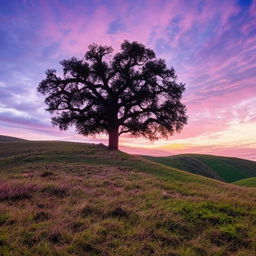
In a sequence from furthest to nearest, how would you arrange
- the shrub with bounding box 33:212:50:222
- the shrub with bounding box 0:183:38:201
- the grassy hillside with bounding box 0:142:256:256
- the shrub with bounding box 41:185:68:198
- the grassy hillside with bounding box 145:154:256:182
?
the grassy hillside with bounding box 145:154:256:182 < the shrub with bounding box 41:185:68:198 < the shrub with bounding box 0:183:38:201 < the shrub with bounding box 33:212:50:222 < the grassy hillside with bounding box 0:142:256:256

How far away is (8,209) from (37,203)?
125cm

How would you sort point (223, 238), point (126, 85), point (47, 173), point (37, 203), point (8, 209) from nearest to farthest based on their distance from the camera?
point (223, 238) → point (8, 209) → point (37, 203) → point (47, 173) → point (126, 85)

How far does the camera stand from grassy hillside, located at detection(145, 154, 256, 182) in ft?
200

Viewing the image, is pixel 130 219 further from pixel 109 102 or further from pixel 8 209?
pixel 109 102

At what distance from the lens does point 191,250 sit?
621cm

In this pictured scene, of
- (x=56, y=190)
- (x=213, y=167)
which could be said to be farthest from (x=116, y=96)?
(x=213, y=167)

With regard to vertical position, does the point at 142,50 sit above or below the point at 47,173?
above

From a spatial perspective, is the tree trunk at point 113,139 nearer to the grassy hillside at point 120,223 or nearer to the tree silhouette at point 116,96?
the tree silhouette at point 116,96

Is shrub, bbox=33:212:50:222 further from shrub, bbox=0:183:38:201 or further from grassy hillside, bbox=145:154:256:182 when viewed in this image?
grassy hillside, bbox=145:154:256:182

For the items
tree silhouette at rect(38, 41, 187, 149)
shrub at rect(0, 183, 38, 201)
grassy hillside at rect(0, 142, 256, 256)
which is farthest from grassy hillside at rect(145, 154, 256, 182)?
shrub at rect(0, 183, 38, 201)

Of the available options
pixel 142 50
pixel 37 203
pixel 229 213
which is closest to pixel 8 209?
pixel 37 203

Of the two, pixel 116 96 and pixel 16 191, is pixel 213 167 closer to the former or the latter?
pixel 116 96

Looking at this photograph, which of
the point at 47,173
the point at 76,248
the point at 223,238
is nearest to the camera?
the point at 76,248

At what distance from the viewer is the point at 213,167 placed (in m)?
72.4
